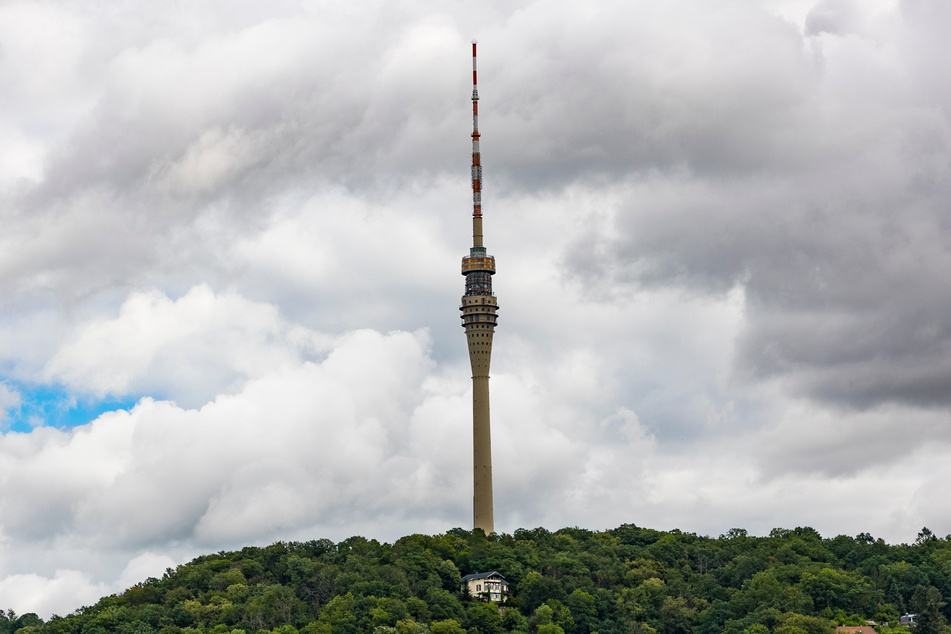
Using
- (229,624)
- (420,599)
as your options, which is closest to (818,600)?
(420,599)

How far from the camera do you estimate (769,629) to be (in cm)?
17925

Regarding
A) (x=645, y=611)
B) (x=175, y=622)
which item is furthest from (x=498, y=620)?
(x=175, y=622)

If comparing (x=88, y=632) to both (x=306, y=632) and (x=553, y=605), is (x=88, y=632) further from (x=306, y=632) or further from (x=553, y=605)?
(x=553, y=605)

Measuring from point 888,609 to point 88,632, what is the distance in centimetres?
13290

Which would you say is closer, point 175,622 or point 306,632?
point 306,632

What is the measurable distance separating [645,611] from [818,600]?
1165 inches

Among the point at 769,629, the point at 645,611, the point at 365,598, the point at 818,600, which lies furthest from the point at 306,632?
the point at 818,600

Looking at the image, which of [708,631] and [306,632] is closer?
[306,632]

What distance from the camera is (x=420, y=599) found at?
620 feet

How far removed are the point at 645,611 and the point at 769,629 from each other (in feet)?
80.5

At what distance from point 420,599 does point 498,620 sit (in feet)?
42.6

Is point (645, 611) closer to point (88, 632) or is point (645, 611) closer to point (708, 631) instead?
point (708, 631)

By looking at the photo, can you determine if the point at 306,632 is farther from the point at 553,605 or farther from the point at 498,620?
the point at 553,605

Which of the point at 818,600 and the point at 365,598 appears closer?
the point at 365,598
